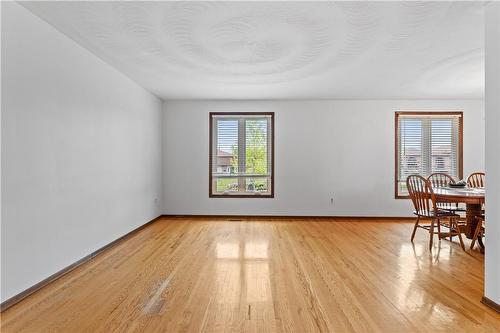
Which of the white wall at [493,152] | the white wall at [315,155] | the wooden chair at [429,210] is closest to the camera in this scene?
the white wall at [493,152]

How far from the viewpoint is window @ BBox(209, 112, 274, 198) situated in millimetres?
6645

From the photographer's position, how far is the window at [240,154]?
664 centimetres

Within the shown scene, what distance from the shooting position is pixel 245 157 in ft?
21.9

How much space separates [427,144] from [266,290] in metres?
5.60

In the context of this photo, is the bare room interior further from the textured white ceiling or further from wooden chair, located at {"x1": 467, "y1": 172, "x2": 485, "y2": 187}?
wooden chair, located at {"x1": 467, "y1": 172, "x2": 485, "y2": 187}

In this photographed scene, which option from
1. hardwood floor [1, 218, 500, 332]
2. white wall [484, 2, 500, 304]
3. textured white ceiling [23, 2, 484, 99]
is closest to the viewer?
hardwood floor [1, 218, 500, 332]

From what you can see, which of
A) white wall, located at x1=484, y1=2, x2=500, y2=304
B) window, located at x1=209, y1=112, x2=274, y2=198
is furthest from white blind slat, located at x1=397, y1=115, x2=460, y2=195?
white wall, located at x1=484, y1=2, x2=500, y2=304

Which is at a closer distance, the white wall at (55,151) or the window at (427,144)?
the white wall at (55,151)

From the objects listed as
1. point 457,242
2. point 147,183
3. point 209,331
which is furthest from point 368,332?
point 147,183

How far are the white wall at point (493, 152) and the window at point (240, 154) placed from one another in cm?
441

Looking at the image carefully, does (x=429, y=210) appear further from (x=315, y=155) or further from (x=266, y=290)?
(x=266, y=290)

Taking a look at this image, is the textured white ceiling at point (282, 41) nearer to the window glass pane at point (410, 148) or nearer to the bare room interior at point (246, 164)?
the bare room interior at point (246, 164)

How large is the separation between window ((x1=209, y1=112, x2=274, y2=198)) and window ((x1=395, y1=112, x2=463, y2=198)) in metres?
2.90

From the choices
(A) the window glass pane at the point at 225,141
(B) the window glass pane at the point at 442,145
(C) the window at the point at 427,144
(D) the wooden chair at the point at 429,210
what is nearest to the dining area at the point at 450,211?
(D) the wooden chair at the point at 429,210
